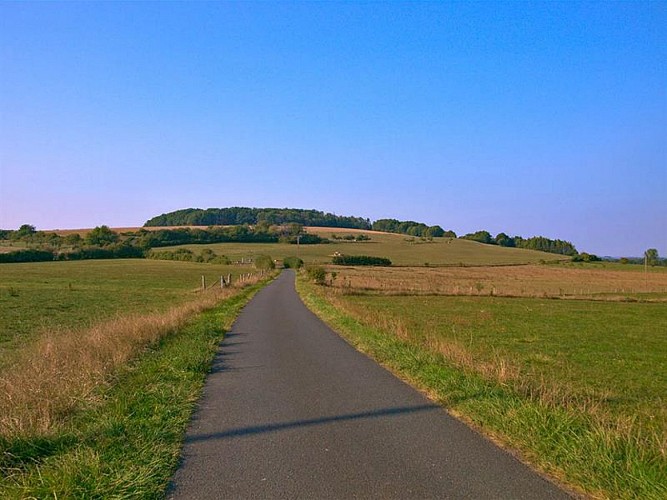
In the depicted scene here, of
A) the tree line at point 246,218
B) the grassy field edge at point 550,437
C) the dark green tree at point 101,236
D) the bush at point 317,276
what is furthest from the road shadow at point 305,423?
the tree line at point 246,218

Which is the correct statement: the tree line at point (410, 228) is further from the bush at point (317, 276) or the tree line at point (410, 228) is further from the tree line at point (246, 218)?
the bush at point (317, 276)

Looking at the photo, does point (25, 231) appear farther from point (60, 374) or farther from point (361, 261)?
point (60, 374)

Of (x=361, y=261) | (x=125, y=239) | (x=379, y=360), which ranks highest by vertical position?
(x=125, y=239)

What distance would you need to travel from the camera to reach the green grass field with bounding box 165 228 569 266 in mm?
109688

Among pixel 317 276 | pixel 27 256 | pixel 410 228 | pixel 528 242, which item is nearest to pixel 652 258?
pixel 528 242

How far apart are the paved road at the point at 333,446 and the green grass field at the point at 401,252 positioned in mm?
93726

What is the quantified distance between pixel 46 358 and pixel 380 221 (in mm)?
188133

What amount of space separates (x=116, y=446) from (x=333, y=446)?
2.18m

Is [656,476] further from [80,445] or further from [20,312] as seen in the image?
[20,312]

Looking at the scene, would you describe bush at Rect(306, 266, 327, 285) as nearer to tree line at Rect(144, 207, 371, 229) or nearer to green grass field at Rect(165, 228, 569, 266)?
green grass field at Rect(165, 228, 569, 266)

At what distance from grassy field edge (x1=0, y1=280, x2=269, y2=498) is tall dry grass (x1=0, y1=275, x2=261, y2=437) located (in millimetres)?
234

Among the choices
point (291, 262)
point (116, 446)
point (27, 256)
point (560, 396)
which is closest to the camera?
point (116, 446)

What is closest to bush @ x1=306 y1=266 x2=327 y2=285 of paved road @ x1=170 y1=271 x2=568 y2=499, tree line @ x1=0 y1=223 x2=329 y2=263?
paved road @ x1=170 y1=271 x2=568 y2=499

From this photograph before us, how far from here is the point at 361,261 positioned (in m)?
104
